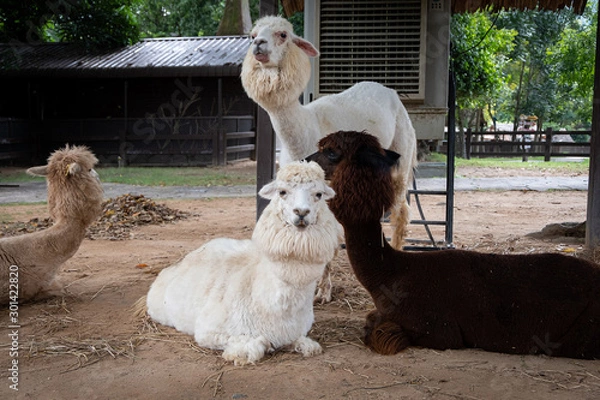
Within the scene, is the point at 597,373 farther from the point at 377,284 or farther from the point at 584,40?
the point at 584,40

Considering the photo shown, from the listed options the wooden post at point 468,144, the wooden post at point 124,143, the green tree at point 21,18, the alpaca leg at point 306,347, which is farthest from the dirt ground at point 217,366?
the wooden post at point 468,144

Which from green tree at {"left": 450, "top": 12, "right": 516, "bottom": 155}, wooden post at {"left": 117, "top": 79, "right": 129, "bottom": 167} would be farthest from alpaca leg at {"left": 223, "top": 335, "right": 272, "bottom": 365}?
wooden post at {"left": 117, "top": 79, "right": 129, "bottom": 167}

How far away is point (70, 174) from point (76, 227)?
0.46m

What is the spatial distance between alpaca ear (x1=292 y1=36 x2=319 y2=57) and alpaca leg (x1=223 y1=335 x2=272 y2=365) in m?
2.72

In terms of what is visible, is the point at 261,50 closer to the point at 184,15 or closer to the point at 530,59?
the point at 184,15

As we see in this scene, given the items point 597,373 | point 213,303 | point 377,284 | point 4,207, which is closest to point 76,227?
point 213,303

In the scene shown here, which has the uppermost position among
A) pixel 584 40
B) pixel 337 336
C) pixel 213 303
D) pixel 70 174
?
pixel 584 40

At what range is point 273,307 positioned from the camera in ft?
12.6

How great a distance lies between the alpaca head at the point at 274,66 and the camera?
498cm

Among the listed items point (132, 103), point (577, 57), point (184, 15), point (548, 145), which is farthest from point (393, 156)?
point (184, 15)

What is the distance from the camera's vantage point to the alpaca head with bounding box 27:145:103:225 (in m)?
5.12

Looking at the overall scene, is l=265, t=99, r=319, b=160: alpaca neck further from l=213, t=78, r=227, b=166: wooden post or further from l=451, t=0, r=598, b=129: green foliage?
l=213, t=78, r=227, b=166: wooden post

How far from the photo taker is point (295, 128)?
16.9 feet

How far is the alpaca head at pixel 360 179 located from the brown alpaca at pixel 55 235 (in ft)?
7.44
